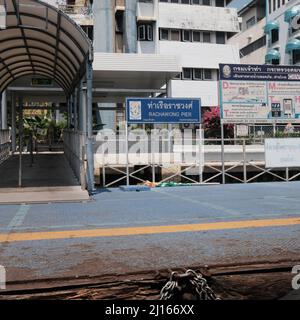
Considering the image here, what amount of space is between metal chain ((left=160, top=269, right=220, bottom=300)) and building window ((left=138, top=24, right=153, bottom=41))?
38203 mm

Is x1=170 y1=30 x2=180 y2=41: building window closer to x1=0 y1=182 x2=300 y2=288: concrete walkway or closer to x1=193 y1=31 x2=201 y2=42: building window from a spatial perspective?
x1=193 y1=31 x2=201 y2=42: building window

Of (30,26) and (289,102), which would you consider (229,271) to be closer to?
(30,26)

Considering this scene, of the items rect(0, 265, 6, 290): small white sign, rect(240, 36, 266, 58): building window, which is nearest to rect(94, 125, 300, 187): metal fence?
rect(0, 265, 6, 290): small white sign

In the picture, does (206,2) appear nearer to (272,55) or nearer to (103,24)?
(272,55)

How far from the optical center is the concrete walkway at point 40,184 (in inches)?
497

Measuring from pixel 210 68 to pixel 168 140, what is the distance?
27.2 metres

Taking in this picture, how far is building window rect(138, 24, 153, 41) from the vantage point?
135 feet

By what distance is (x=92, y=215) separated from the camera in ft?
34.0

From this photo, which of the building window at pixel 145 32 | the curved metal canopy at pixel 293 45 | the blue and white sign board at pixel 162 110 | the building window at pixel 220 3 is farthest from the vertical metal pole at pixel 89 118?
the curved metal canopy at pixel 293 45

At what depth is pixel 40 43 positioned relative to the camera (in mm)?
16516

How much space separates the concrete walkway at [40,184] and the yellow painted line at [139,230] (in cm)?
393

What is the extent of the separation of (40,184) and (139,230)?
7.45 meters

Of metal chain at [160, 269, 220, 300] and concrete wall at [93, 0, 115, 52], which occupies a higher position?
concrete wall at [93, 0, 115, 52]
